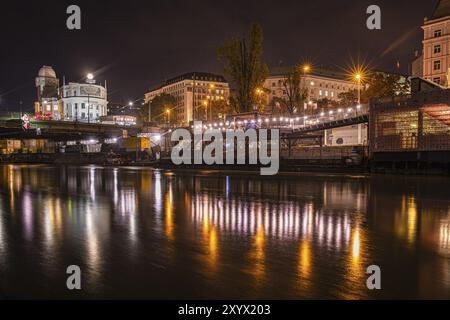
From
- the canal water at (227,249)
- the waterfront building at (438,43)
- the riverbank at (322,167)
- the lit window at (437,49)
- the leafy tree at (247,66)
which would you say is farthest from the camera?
the lit window at (437,49)

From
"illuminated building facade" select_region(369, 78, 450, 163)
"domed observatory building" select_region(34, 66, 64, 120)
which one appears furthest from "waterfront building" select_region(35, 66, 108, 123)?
"illuminated building facade" select_region(369, 78, 450, 163)

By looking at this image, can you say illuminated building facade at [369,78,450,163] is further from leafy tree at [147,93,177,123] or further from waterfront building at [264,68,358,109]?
waterfront building at [264,68,358,109]

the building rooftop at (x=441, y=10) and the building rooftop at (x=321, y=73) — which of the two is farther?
the building rooftop at (x=321, y=73)

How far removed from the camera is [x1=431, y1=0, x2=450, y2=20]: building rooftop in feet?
241

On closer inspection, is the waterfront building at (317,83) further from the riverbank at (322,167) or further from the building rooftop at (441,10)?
the riverbank at (322,167)

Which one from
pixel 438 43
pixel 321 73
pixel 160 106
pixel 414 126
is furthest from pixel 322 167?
pixel 321 73

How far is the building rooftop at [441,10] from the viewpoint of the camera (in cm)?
7344

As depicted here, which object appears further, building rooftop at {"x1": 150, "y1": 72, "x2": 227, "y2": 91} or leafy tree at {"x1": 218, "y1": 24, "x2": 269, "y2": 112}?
building rooftop at {"x1": 150, "y1": 72, "x2": 227, "y2": 91}

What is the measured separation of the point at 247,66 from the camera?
56.2m

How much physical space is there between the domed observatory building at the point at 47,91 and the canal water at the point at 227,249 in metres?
163

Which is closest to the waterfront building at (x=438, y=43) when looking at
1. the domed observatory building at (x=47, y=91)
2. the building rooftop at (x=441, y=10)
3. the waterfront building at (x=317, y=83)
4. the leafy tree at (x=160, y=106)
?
the building rooftop at (x=441, y=10)

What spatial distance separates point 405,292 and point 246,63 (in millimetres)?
53338

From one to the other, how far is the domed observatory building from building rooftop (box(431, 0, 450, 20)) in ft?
449

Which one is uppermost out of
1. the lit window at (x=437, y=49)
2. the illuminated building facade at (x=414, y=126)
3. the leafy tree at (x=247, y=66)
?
the lit window at (x=437, y=49)
